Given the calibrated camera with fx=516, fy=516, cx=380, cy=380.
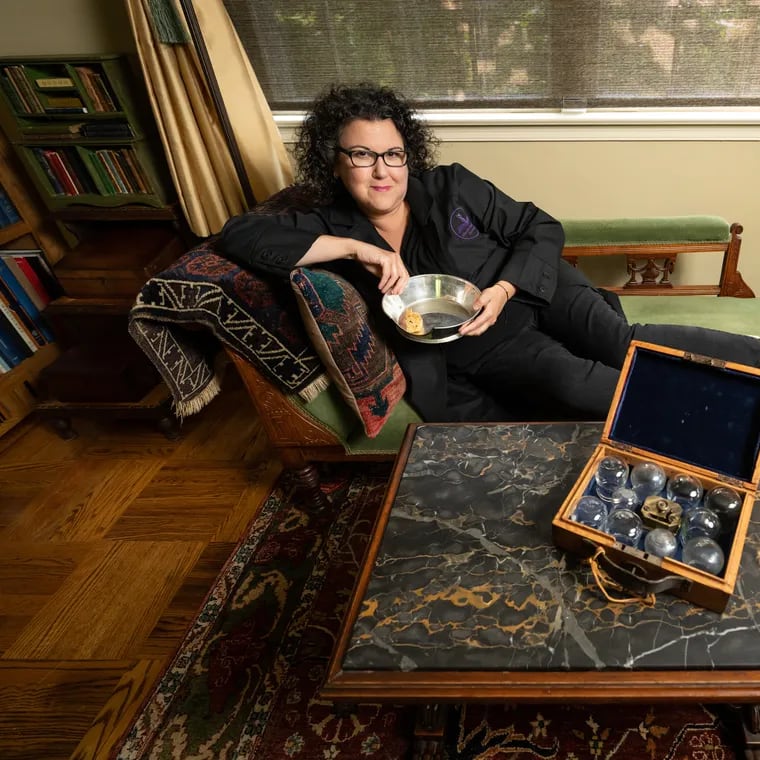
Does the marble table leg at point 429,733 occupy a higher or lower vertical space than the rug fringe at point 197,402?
lower

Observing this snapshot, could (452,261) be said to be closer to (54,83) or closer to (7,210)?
(54,83)

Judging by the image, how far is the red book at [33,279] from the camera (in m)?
1.98

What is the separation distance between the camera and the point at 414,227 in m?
1.39

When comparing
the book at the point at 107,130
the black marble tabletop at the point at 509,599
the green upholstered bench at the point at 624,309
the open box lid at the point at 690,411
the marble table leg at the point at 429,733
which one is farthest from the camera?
the book at the point at 107,130

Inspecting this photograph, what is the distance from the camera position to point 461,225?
1.37m

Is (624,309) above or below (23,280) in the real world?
below

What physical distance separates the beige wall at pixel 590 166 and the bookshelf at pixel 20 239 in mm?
430

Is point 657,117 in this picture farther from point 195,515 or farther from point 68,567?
point 68,567

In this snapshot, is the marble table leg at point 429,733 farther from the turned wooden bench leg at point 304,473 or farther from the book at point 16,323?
the book at point 16,323

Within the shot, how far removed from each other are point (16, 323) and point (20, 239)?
35 centimetres

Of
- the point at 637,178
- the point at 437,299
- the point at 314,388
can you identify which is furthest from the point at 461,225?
the point at 637,178

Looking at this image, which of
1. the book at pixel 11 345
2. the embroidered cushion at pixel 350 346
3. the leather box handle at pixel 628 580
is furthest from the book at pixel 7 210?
the leather box handle at pixel 628 580

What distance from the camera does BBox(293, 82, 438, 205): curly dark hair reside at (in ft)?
4.11

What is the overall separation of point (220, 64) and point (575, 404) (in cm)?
148
